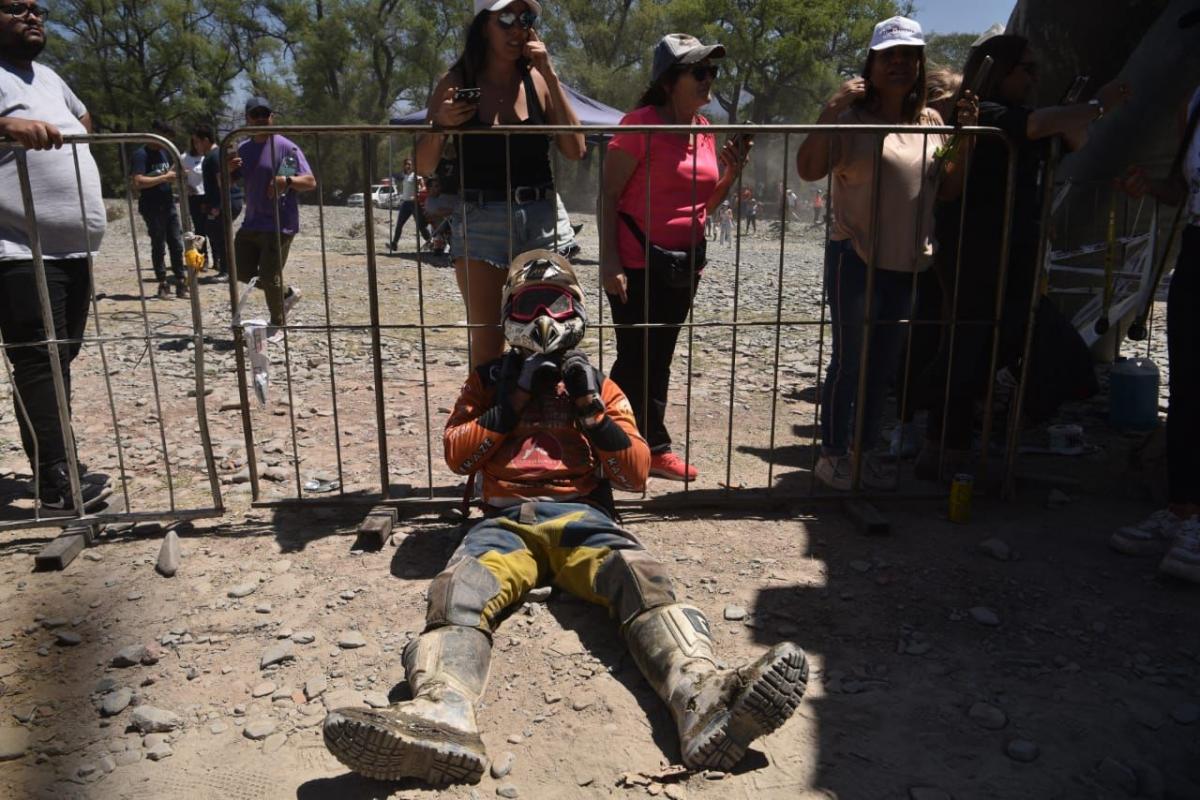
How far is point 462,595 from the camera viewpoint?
3.13 metres

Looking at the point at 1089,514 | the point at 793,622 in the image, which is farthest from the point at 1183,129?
the point at 793,622

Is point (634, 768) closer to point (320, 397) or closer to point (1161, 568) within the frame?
point (1161, 568)

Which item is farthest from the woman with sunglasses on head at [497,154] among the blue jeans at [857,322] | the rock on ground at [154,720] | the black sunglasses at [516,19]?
the rock on ground at [154,720]

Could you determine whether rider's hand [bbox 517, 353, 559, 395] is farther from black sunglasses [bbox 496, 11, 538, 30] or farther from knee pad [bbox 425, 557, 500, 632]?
black sunglasses [bbox 496, 11, 538, 30]

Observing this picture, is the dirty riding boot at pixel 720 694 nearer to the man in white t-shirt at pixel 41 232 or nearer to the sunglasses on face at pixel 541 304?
the sunglasses on face at pixel 541 304

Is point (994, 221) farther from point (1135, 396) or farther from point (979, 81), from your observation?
point (1135, 396)

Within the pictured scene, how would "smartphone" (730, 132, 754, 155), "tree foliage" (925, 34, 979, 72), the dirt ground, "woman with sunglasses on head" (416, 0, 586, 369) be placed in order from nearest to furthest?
1. the dirt ground
2. "woman with sunglasses on head" (416, 0, 586, 369)
3. "smartphone" (730, 132, 754, 155)
4. "tree foliage" (925, 34, 979, 72)

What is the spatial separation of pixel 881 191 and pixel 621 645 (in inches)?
95.4

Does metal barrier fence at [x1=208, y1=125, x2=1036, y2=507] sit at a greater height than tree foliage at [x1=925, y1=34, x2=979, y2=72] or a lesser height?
lesser

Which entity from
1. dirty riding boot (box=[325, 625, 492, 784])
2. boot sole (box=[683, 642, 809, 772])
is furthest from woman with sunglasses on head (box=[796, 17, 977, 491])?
dirty riding boot (box=[325, 625, 492, 784])

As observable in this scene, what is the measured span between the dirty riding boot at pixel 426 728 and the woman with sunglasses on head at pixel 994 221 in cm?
279

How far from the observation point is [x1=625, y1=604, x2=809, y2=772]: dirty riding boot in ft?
8.30

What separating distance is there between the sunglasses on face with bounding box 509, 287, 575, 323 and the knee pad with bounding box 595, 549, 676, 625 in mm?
953

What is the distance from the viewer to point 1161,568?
378cm
